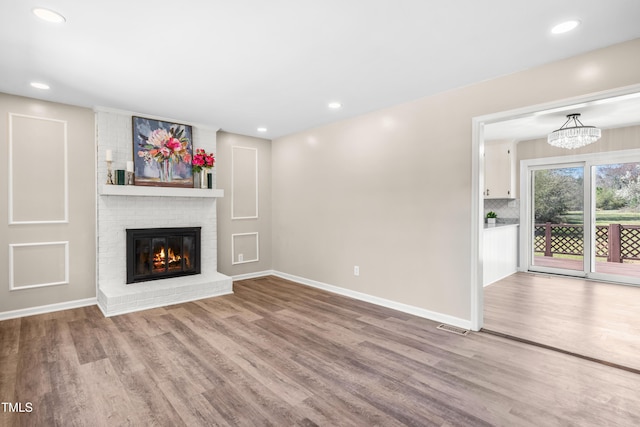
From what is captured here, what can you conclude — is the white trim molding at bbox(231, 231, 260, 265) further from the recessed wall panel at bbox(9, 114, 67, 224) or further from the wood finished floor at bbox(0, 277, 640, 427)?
the recessed wall panel at bbox(9, 114, 67, 224)

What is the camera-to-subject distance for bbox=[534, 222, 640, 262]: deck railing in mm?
5062

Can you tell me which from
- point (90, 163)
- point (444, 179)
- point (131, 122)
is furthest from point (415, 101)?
point (90, 163)

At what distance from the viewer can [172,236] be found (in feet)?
15.3

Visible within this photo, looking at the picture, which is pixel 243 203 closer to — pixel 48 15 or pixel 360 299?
pixel 360 299

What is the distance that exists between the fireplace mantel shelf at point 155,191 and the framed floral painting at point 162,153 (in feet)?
0.60

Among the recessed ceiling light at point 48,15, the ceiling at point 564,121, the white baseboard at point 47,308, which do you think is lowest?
the white baseboard at point 47,308

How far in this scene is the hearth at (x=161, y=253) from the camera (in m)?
4.30

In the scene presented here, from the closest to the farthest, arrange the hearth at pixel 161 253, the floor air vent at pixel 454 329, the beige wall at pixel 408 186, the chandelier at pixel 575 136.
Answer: the beige wall at pixel 408 186 → the floor air vent at pixel 454 329 → the chandelier at pixel 575 136 → the hearth at pixel 161 253

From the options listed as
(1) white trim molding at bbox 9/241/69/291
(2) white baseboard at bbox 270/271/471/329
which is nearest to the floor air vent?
(2) white baseboard at bbox 270/271/471/329

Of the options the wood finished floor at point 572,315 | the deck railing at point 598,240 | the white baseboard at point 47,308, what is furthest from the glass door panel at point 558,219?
the white baseboard at point 47,308

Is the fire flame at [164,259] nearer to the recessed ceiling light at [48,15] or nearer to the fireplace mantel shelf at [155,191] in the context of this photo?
the fireplace mantel shelf at [155,191]

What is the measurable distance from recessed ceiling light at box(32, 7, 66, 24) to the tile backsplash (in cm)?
691

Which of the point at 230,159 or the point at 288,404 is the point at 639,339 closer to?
the point at 288,404

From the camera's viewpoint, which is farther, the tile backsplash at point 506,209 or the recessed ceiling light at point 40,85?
the tile backsplash at point 506,209
